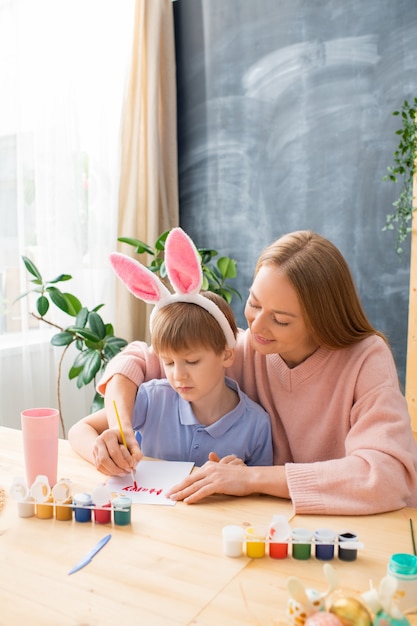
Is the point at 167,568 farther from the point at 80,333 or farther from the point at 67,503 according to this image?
the point at 80,333

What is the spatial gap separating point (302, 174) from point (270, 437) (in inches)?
78.2

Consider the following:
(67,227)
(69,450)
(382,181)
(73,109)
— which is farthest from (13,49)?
(69,450)

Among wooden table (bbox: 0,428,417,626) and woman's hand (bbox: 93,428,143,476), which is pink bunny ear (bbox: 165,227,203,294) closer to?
woman's hand (bbox: 93,428,143,476)

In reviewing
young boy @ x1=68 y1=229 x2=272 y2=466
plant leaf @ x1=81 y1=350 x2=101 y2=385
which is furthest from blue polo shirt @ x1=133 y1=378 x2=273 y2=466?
plant leaf @ x1=81 y1=350 x2=101 y2=385

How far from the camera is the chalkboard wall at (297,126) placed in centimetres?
295

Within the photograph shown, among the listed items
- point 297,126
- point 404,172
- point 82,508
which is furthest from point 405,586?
point 297,126

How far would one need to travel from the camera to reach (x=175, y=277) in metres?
1.41

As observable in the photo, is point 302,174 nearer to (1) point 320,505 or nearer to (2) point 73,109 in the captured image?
(2) point 73,109

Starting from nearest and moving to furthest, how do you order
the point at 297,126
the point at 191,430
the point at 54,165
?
the point at 191,430, the point at 54,165, the point at 297,126

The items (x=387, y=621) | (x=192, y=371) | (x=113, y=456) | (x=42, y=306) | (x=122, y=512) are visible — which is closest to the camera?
(x=387, y=621)

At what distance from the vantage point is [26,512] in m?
1.13

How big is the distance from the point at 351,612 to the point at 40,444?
720 millimetres

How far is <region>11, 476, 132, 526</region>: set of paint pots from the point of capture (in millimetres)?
1095

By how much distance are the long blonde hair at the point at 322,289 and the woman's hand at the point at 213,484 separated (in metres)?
0.38
